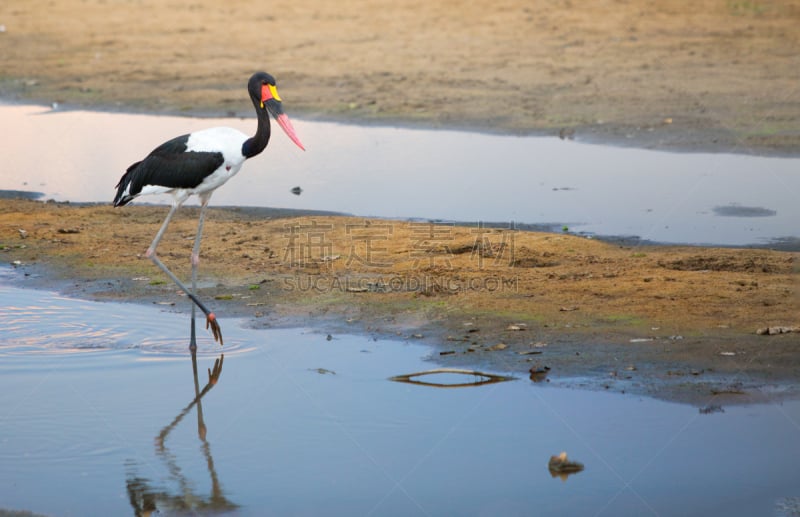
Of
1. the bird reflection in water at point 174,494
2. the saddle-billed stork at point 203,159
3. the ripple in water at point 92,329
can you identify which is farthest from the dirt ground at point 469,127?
the bird reflection in water at point 174,494

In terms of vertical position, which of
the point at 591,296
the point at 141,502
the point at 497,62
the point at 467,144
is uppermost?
the point at 497,62

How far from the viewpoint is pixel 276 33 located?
18703mm

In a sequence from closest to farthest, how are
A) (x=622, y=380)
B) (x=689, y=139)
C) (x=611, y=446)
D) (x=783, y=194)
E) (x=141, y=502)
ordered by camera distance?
(x=141, y=502)
(x=611, y=446)
(x=622, y=380)
(x=783, y=194)
(x=689, y=139)

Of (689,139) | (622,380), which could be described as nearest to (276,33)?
(689,139)

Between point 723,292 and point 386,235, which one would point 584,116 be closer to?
point 386,235

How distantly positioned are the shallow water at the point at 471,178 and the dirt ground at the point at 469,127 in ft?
1.88

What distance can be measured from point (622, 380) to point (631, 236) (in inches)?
128

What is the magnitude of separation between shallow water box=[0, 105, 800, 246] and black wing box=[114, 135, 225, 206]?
3086 mm

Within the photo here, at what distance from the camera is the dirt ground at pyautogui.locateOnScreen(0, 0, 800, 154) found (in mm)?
13062

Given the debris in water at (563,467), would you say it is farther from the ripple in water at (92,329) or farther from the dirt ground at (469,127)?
the ripple in water at (92,329)

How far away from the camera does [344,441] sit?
15.9 ft

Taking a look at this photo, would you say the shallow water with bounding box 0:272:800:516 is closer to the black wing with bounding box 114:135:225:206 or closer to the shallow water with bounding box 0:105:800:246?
the black wing with bounding box 114:135:225:206

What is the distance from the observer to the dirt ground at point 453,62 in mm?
13062

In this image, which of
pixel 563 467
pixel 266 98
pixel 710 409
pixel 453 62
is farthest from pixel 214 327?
pixel 453 62
